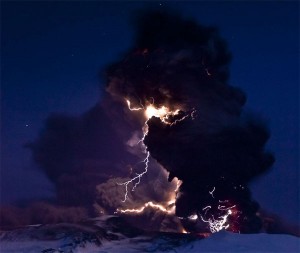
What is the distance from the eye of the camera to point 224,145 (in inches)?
1270

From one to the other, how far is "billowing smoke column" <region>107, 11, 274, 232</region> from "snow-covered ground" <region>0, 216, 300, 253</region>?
4.62m

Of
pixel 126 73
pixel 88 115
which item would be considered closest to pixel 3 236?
pixel 126 73

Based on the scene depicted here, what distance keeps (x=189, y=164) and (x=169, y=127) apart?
3.27 meters

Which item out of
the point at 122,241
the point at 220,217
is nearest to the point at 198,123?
the point at 220,217

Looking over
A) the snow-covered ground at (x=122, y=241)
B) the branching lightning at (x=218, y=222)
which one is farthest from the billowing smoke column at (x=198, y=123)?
the snow-covered ground at (x=122, y=241)

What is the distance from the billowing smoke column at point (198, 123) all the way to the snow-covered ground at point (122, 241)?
15.1ft

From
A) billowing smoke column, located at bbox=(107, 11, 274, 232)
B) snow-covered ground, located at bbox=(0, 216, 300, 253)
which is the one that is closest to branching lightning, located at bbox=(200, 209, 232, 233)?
billowing smoke column, located at bbox=(107, 11, 274, 232)

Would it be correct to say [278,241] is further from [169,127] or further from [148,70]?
[148,70]

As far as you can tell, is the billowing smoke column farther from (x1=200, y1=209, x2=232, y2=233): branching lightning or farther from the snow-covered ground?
the snow-covered ground

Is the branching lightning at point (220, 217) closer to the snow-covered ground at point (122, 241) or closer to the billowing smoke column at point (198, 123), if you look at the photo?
the billowing smoke column at point (198, 123)

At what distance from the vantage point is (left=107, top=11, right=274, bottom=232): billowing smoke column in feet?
104

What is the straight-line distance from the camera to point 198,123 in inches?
1276

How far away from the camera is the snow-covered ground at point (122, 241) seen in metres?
24.1

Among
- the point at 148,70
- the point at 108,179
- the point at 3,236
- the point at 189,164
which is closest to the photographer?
the point at 3,236
